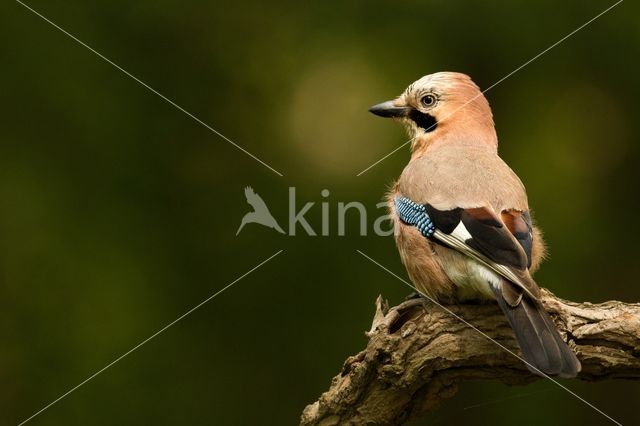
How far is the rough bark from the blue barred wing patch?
0.38 m

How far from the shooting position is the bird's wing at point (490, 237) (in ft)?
12.6

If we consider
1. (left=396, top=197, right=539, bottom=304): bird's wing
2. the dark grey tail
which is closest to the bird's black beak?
(left=396, top=197, right=539, bottom=304): bird's wing

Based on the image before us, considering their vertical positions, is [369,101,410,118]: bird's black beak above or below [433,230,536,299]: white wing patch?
above

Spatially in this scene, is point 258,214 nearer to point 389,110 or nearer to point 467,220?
point 389,110

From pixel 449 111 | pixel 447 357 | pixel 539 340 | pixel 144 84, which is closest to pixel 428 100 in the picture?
pixel 449 111

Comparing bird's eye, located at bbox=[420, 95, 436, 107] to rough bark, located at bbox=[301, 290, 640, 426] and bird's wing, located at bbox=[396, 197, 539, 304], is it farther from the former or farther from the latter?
rough bark, located at bbox=[301, 290, 640, 426]

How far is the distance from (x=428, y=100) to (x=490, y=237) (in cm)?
152

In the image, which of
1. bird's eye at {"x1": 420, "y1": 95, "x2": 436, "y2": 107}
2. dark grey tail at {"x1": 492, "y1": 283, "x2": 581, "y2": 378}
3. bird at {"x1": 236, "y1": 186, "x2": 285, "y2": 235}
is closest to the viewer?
dark grey tail at {"x1": 492, "y1": 283, "x2": 581, "y2": 378}

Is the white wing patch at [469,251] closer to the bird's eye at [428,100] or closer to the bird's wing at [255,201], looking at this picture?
the bird's eye at [428,100]

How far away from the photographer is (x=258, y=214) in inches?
262

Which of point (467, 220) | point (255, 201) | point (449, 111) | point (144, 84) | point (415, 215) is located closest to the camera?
point (467, 220)

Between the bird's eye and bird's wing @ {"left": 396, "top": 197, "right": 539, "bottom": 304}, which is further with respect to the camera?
the bird's eye

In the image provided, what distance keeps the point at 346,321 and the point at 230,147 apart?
1552mm

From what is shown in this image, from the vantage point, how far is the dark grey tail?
3627mm
